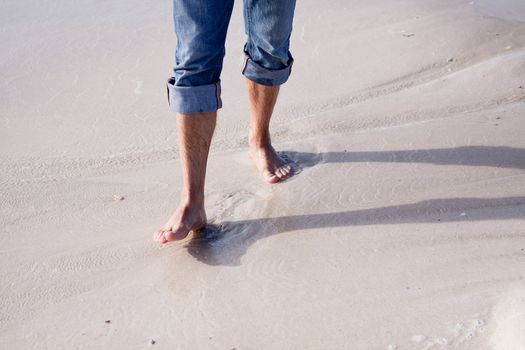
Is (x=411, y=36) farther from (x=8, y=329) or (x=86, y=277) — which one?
(x=8, y=329)

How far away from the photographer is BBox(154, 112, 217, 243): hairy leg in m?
2.37

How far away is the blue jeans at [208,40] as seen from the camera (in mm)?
2219

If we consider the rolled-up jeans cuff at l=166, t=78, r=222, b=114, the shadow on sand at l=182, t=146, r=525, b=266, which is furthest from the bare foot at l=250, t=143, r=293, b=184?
the rolled-up jeans cuff at l=166, t=78, r=222, b=114

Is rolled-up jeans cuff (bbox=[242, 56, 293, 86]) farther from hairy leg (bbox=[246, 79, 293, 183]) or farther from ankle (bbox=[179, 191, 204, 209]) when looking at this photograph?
ankle (bbox=[179, 191, 204, 209])

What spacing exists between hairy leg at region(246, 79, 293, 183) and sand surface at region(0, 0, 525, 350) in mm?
64

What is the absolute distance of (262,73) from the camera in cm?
271

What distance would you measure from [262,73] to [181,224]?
69cm

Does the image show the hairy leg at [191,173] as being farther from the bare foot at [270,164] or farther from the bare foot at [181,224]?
the bare foot at [270,164]

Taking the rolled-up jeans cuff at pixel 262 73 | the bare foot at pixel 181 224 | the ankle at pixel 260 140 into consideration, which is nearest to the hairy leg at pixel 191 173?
the bare foot at pixel 181 224

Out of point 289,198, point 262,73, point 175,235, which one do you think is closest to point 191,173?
point 175,235

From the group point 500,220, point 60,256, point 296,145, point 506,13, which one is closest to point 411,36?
point 506,13

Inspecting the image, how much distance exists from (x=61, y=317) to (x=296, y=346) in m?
0.70

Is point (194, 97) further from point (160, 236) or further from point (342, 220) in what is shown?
point (342, 220)

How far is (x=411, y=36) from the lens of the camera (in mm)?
Result: 4199
